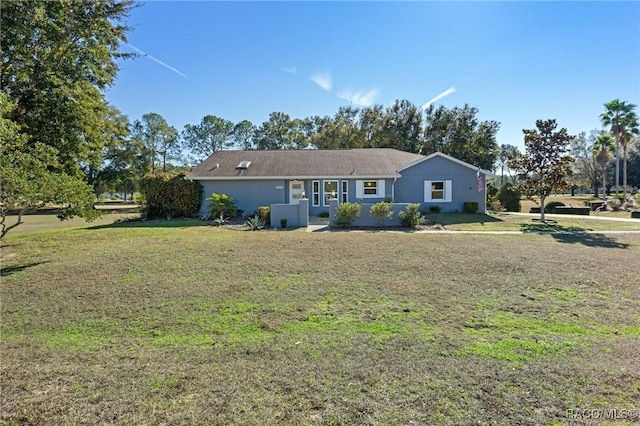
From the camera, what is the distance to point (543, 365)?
3.51m

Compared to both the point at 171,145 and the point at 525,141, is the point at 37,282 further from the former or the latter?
the point at 171,145

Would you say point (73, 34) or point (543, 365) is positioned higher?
point (73, 34)

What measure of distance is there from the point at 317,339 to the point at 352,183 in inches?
678

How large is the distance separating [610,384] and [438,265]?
4.84m

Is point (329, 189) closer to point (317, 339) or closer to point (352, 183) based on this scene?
point (352, 183)

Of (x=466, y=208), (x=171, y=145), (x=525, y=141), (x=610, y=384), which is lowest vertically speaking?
(x=610, y=384)

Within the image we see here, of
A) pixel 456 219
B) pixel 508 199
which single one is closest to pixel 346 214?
pixel 456 219

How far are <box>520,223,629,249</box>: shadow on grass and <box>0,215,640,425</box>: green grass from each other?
109 inches

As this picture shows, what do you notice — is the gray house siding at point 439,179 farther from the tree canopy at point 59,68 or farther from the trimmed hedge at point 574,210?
the tree canopy at point 59,68

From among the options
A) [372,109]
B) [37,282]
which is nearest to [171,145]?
[372,109]

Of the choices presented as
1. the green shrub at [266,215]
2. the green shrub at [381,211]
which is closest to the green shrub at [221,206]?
the green shrub at [266,215]

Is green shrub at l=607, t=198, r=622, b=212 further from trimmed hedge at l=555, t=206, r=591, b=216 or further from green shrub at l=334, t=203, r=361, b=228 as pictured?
green shrub at l=334, t=203, r=361, b=228

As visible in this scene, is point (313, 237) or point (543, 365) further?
point (313, 237)

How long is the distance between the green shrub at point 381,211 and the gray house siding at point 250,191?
7294 millimetres
